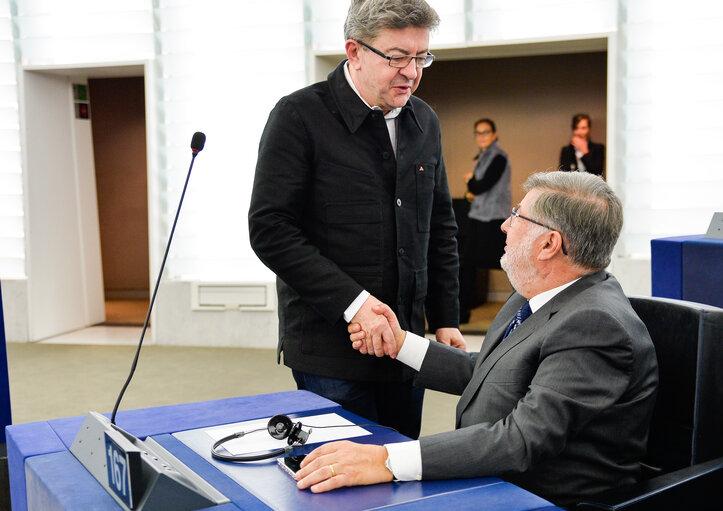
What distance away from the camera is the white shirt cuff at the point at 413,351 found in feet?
6.51

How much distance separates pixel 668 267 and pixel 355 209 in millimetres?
1379

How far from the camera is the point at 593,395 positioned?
58.1 inches

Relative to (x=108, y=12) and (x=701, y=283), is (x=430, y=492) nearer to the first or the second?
(x=701, y=283)

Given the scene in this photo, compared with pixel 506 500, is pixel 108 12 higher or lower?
higher

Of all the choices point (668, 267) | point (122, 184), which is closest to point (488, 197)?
point (668, 267)

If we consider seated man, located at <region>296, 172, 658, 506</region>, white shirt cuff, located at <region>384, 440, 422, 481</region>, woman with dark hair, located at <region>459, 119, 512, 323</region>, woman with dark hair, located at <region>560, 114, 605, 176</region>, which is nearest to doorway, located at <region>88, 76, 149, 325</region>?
woman with dark hair, located at <region>459, 119, 512, 323</region>

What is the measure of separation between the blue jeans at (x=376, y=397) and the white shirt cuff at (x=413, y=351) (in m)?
0.20

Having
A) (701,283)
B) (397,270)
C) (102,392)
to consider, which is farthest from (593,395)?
(102,392)

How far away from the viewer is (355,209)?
212 centimetres

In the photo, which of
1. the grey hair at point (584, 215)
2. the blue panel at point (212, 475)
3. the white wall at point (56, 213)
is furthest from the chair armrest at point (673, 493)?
the white wall at point (56, 213)

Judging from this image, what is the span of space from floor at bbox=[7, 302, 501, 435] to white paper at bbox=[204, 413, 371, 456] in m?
2.14

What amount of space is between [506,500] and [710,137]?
14.4 ft

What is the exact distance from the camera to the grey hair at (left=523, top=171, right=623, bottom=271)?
165 cm

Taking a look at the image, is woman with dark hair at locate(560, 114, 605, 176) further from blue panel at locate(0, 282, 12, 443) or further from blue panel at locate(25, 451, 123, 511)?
blue panel at locate(25, 451, 123, 511)
